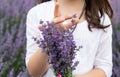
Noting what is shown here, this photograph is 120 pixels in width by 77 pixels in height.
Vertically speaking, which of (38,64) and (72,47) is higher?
(72,47)

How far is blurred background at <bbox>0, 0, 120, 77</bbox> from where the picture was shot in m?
3.69

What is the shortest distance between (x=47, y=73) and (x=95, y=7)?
0.43m

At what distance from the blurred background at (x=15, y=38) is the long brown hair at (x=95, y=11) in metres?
0.76

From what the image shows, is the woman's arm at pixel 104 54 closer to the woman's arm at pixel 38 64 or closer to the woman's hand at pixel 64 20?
the woman's arm at pixel 38 64

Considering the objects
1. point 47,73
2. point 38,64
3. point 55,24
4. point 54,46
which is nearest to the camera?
point 54,46

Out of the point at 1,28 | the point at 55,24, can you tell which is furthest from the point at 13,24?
the point at 55,24

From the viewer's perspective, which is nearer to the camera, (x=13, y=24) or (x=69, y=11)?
(x=69, y=11)

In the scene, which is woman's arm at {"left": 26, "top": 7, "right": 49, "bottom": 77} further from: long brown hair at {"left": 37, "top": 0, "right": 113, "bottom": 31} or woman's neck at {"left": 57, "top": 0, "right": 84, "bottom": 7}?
long brown hair at {"left": 37, "top": 0, "right": 113, "bottom": 31}

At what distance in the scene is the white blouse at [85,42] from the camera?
2.64 m

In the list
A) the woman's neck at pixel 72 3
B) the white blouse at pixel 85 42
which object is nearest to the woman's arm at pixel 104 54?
the white blouse at pixel 85 42

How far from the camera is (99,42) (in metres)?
2.70

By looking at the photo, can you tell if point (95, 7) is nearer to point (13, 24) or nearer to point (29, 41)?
point (29, 41)

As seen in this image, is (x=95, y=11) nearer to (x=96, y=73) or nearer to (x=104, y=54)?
(x=104, y=54)

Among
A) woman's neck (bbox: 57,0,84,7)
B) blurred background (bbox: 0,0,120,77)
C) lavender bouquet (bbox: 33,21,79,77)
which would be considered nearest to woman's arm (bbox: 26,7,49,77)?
woman's neck (bbox: 57,0,84,7)
